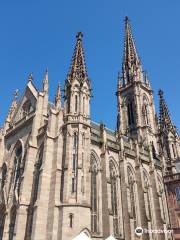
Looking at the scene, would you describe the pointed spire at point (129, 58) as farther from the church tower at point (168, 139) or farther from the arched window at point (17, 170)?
the arched window at point (17, 170)

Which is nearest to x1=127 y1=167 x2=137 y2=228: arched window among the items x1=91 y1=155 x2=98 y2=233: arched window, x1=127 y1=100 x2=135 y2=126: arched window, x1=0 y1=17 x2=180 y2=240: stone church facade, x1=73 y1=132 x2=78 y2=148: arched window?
x1=0 y1=17 x2=180 y2=240: stone church facade

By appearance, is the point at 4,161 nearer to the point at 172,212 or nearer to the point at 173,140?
the point at 172,212

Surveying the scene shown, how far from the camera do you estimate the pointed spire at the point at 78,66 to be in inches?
1310

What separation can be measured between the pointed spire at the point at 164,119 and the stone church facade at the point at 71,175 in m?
9.96

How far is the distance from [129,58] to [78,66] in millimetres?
30949

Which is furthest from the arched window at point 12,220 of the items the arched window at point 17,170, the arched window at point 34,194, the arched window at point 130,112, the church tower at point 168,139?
the arched window at point 130,112

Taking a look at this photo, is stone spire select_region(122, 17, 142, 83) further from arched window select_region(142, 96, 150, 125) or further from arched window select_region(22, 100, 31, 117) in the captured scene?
arched window select_region(22, 100, 31, 117)

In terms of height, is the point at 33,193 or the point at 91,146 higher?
the point at 91,146

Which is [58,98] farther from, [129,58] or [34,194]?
[129,58]

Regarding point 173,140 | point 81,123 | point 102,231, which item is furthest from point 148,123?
point 102,231

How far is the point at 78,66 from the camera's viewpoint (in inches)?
1368

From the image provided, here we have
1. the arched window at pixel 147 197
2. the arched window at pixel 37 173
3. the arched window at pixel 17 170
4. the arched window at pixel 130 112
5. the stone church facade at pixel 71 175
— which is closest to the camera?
the stone church facade at pixel 71 175

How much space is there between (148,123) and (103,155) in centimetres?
2375

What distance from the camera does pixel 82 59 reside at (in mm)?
35969
